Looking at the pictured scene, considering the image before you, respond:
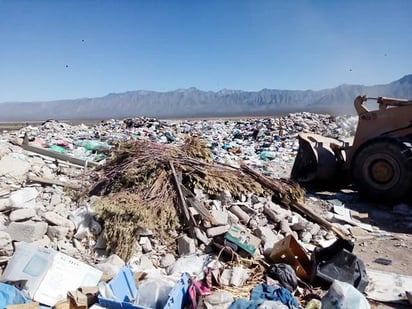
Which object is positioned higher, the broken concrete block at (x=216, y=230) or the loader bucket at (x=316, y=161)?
the loader bucket at (x=316, y=161)

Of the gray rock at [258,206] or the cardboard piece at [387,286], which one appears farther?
the gray rock at [258,206]

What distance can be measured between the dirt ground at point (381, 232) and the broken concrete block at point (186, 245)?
5.78ft

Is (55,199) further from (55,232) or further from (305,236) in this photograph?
(305,236)

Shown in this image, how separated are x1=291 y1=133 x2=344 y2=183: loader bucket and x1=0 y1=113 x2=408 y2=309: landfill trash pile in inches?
24.5

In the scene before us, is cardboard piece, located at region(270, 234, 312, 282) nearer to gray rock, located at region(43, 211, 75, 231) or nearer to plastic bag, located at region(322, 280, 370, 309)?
plastic bag, located at region(322, 280, 370, 309)

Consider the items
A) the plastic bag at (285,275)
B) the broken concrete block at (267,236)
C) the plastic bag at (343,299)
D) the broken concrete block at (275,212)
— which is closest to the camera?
the plastic bag at (343,299)

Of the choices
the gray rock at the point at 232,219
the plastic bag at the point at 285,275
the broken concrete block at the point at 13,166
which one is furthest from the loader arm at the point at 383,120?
the broken concrete block at the point at 13,166

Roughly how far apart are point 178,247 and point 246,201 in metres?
1.47

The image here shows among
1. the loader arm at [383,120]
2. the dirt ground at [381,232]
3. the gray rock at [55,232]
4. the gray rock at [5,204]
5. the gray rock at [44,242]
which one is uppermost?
the loader arm at [383,120]

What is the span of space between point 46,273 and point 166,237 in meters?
1.37

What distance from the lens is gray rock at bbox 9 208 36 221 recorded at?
13.0 ft

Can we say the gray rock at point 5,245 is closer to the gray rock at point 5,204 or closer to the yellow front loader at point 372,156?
the gray rock at point 5,204

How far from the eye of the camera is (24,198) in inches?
176

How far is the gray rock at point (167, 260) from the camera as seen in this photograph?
12.8ft
